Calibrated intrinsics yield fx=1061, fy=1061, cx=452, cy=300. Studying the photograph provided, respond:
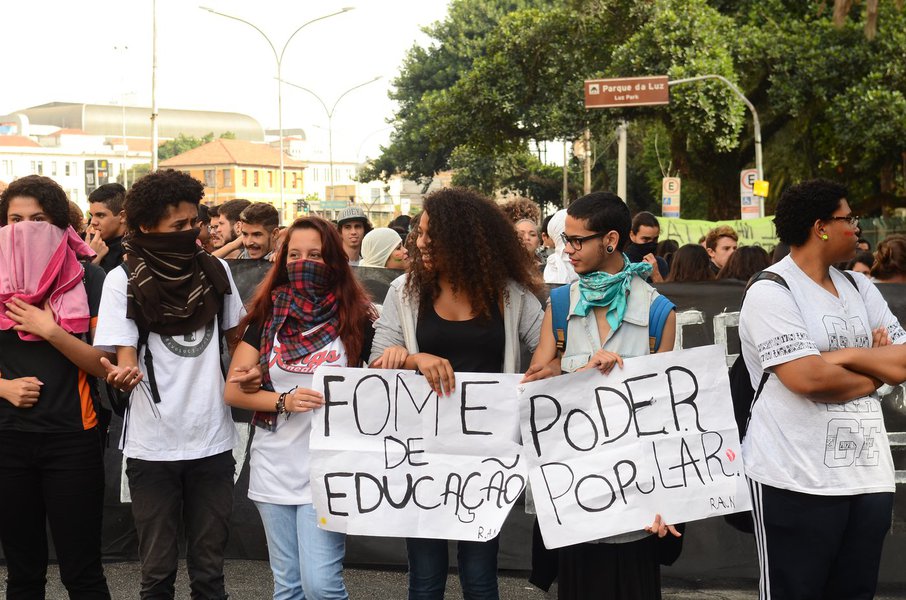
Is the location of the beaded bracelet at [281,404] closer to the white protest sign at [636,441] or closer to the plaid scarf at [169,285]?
the plaid scarf at [169,285]

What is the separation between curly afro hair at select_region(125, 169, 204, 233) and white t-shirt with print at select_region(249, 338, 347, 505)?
2.02ft

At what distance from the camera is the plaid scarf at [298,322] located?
3699 mm

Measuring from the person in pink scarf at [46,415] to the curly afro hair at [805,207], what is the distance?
7.90 feet

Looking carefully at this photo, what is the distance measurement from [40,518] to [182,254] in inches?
44.1

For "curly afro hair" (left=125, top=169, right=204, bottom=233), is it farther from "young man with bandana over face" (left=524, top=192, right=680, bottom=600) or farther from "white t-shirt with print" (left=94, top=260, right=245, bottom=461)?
"young man with bandana over face" (left=524, top=192, right=680, bottom=600)

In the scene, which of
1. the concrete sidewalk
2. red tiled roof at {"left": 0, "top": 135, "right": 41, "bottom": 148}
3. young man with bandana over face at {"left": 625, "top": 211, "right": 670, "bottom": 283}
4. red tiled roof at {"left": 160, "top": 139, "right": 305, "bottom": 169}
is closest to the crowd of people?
the concrete sidewalk

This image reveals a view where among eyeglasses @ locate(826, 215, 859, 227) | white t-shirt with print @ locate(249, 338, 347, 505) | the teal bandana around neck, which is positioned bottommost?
white t-shirt with print @ locate(249, 338, 347, 505)

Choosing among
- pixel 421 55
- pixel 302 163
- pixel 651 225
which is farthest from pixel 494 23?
pixel 302 163

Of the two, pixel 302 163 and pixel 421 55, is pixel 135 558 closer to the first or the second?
pixel 421 55

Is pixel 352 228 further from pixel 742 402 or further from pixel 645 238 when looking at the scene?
pixel 742 402

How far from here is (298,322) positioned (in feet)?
12.3

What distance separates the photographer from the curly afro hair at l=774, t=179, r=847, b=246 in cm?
340

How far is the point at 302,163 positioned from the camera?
15288 cm

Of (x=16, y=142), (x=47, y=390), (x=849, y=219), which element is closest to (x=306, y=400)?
(x=47, y=390)
